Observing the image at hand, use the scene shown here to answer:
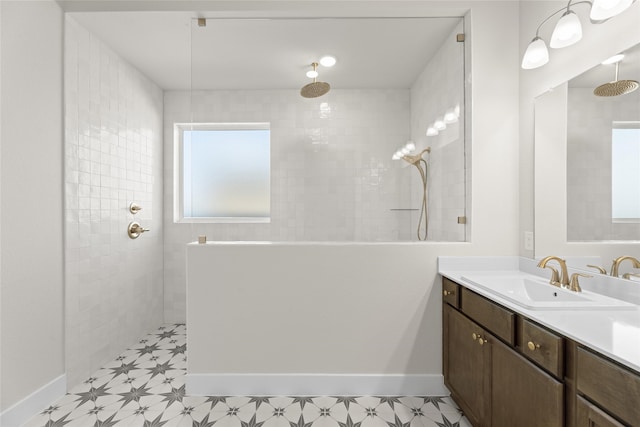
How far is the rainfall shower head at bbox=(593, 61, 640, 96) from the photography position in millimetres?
1388

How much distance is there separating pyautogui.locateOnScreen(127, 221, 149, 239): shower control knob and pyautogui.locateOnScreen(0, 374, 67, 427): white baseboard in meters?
1.14

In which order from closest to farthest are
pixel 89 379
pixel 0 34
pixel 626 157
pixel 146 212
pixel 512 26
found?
pixel 626 157, pixel 0 34, pixel 512 26, pixel 89 379, pixel 146 212

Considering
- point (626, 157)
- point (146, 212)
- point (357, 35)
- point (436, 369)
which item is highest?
point (357, 35)

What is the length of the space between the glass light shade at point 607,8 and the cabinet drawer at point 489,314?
52.1 inches

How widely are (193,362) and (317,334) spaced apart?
2.83 ft

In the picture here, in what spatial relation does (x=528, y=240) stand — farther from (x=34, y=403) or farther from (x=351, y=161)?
(x=34, y=403)

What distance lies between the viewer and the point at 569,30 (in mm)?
1510

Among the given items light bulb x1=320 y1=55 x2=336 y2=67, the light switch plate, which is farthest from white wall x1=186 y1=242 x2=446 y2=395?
light bulb x1=320 y1=55 x2=336 y2=67

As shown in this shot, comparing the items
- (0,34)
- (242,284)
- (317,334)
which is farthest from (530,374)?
(0,34)

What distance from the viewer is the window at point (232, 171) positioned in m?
2.24

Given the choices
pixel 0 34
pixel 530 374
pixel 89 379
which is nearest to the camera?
pixel 530 374

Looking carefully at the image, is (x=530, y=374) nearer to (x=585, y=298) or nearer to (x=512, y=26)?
(x=585, y=298)

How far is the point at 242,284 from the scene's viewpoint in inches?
85.6

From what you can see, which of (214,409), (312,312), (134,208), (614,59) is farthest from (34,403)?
(614,59)
